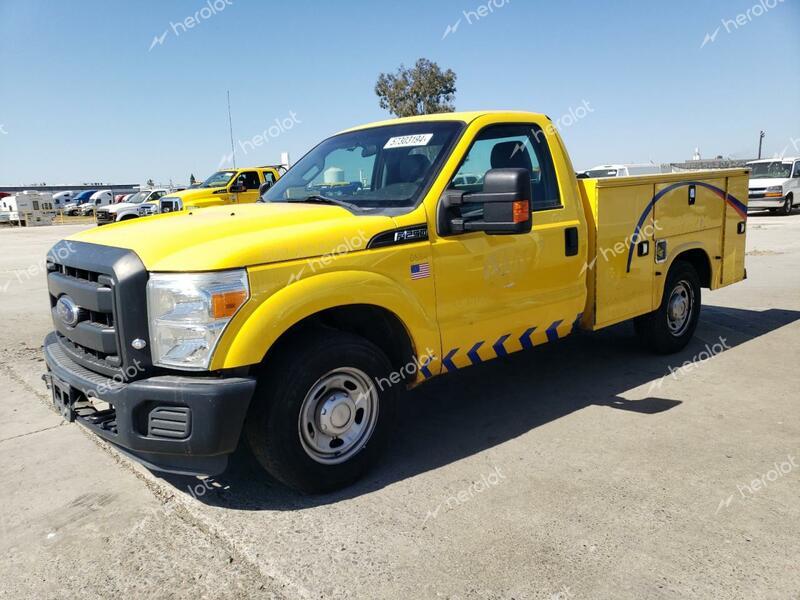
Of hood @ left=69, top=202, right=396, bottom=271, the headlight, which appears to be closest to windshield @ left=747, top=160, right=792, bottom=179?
hood @ left=69, top=202, right=396, bottom=271

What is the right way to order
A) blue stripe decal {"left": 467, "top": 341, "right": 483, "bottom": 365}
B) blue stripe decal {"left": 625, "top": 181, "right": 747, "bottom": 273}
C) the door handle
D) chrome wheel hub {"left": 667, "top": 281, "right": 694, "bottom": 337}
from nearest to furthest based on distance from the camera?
blue stripe decal {"left": 467, "top": 341, "right": 483, "bottom": 365} < the door handle < blue stripe decal {"left": 625, "top": 181, "right": 747, "bottom": 273} < chrome wheel hub {"left": 667, "top": 281, "right": 694, "bottom": 337}

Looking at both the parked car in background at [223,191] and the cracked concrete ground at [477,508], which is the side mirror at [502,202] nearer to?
the cracked concrete ground at [477,508]

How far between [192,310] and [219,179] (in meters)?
17.1

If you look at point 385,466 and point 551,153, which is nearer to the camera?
point 385,466

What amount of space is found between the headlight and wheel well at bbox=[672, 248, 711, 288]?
453 centimetres

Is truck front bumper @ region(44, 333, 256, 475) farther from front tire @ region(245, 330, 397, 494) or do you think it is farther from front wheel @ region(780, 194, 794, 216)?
front wheel @ region(780, 194, 794, 216)

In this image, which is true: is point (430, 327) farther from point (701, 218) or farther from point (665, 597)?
point (701, 218)

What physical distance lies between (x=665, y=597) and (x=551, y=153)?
3.03 m

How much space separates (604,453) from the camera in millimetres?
3992

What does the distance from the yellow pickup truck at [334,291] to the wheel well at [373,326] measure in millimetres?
12

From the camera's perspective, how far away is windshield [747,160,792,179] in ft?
75.2

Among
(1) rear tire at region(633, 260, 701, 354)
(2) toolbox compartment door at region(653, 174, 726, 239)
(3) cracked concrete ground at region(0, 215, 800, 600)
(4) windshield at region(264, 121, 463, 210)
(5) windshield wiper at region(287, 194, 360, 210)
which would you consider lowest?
(3) cracked concrete ground at region(0, 215, 800, 600)

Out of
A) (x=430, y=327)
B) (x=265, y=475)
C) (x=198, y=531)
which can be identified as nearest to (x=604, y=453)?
(x=430, y=327)

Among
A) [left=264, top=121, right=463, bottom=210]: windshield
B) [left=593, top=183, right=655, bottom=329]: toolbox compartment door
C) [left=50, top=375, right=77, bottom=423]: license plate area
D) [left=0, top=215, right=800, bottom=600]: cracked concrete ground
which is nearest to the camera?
[left=0, top=215, right=800, bottom=600]: cracked concrete ground
